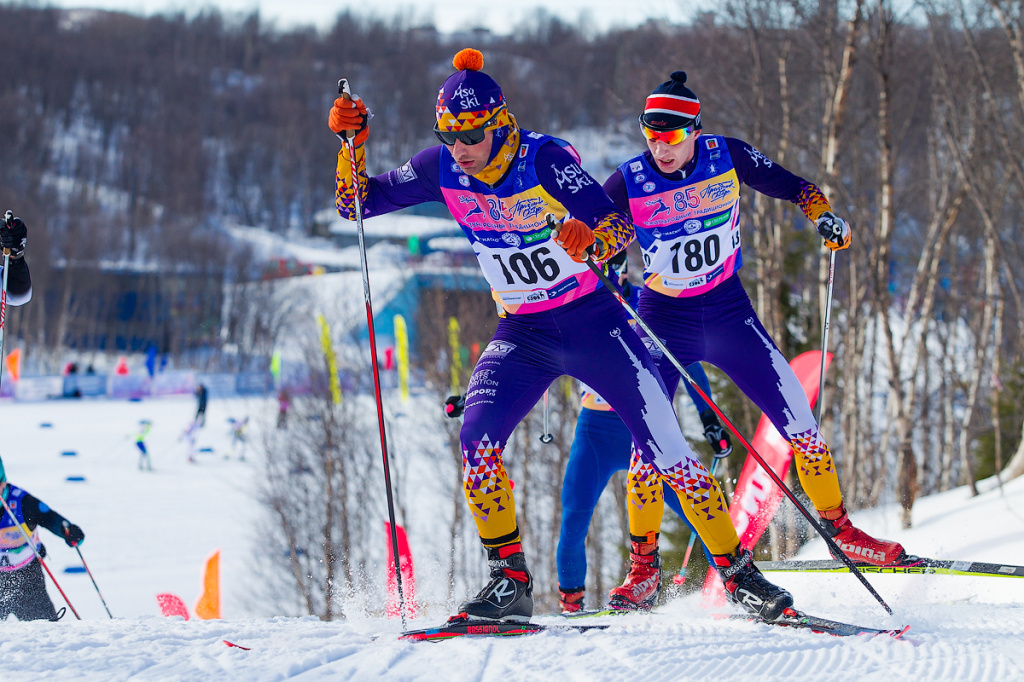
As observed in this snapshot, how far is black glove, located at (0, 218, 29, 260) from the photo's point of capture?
3.95 m

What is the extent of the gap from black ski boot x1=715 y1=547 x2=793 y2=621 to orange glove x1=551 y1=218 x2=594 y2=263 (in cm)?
141

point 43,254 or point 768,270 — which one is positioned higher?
point 43,254

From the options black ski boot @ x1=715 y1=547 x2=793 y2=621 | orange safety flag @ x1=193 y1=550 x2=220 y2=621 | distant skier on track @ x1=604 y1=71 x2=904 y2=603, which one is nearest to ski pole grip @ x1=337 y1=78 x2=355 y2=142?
distant skier on track @ x1=604 y1=71 x2=904 y2=603

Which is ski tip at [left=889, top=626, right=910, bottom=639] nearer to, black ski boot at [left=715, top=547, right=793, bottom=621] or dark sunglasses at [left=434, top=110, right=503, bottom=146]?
black ski boot at [left=715, top=547, right=793, bottom=621]

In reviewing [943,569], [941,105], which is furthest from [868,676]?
[941,105]

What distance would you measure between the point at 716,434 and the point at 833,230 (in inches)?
55.1

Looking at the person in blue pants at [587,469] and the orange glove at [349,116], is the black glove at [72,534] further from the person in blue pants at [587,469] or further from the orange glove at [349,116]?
the orange glove at [349,116]

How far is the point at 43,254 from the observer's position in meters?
41.5

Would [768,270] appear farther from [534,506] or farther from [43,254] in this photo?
[43,254]

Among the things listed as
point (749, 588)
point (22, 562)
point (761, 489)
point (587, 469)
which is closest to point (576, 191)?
point (749, 588)

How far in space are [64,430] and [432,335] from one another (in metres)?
13.5

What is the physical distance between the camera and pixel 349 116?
10.4ft

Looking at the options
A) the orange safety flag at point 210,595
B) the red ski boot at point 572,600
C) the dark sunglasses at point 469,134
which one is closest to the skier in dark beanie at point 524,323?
the dark sunglasses at point 469,134

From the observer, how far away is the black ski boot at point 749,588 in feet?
10.0
